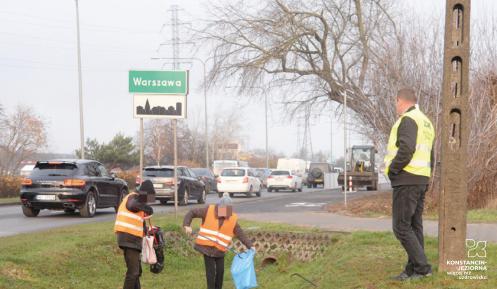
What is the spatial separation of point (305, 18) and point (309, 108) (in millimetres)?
3855

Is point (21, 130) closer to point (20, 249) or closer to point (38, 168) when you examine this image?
point (38, 168)

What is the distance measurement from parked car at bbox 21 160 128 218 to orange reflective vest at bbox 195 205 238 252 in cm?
1080

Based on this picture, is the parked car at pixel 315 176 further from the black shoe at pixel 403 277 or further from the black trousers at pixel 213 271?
the black shoe at pixel 403 277

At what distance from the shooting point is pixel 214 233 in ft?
28.0

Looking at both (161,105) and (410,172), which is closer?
(410,172)

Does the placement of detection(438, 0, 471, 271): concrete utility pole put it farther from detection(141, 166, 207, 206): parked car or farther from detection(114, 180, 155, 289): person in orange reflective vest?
detection(141, 166, 207, 206): parked car

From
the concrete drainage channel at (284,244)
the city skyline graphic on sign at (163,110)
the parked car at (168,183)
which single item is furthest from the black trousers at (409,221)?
the parked car at (168,183)

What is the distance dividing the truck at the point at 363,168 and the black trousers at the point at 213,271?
31.9m

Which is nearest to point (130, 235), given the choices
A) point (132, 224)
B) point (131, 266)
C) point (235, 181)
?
point (132, 224)

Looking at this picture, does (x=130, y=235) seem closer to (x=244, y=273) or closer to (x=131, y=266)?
(x=131, y=266)

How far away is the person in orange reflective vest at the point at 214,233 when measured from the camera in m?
8.54

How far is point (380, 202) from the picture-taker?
20797 millimetres

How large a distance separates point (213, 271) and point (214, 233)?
516mm

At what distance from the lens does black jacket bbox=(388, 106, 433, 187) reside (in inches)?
263
